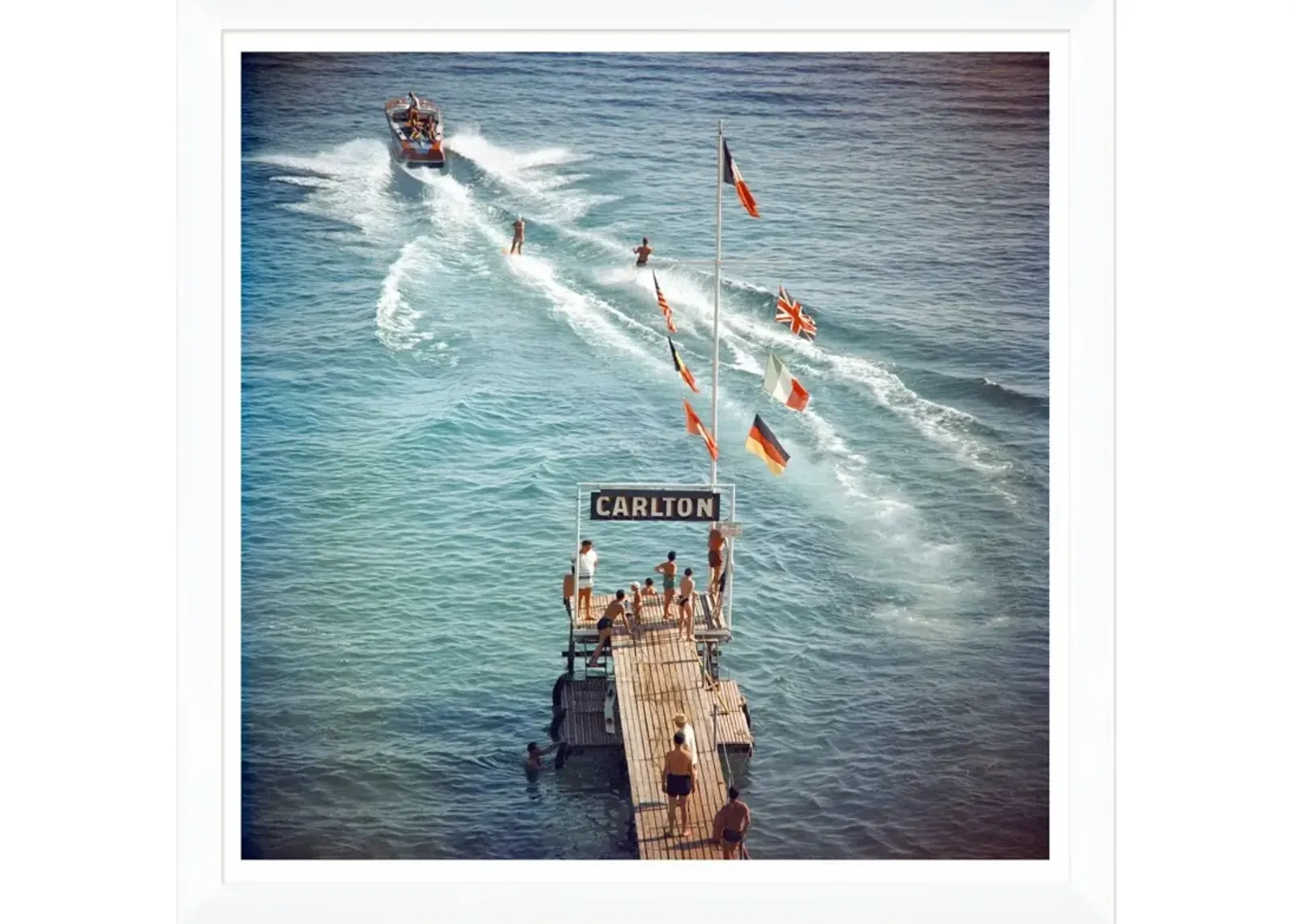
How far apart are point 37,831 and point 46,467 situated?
3.86 metres

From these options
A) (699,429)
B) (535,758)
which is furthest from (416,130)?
(535,758)

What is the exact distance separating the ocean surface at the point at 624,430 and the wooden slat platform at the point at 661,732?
6.15ft

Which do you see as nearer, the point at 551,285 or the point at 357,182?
the point at 357,182

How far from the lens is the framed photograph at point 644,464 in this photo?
59.2ft

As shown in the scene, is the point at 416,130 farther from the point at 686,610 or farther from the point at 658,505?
the point at 658,505

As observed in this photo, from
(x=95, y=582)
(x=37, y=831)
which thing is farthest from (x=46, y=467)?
(x=37, y=831)

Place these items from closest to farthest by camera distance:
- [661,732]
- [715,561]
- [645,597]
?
1. [661,732]
2. [715,561]
3. [645,597]

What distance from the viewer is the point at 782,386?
2198 cm

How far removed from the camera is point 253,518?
2278 cm

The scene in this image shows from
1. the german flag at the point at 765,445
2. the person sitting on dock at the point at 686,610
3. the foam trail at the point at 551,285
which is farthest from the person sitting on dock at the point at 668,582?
the foam trail at the point at 551,285

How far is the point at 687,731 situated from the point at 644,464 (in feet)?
37.5

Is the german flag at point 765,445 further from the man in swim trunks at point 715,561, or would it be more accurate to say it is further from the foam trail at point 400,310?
the foam trail at point 400,310

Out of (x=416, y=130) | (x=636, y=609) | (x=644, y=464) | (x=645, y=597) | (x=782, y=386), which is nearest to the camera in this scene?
(x=782, y=386)
